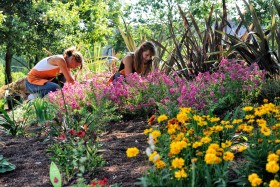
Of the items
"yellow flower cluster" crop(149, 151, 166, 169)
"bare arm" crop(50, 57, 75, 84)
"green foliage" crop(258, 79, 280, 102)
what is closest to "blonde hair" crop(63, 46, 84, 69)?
"bare arm" crop(50, 57, 75, 84)

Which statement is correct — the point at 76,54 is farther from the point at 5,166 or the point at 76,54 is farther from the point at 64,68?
the point at 5,166

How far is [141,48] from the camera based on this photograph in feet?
22.1

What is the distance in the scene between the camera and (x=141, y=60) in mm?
6824

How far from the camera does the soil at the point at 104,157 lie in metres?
3.12

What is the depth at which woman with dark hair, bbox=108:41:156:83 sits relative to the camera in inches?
263

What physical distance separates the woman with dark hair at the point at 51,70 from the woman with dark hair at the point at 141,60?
806 millimetres

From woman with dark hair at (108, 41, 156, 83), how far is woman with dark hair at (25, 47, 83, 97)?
81 cm

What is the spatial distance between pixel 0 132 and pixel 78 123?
5.72ft

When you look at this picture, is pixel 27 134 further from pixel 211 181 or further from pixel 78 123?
pixel 211 181

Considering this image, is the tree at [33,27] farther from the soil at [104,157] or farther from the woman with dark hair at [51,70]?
the soil at [104,157]

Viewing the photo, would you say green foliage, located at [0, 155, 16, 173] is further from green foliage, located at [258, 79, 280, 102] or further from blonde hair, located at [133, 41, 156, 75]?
blonde hair, located at [133, 41, 156, 75]

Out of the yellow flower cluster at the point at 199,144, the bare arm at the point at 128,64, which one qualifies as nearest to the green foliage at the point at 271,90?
the yellow flower cluster at the point at 199,144

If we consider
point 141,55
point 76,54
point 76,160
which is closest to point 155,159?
point 76,160

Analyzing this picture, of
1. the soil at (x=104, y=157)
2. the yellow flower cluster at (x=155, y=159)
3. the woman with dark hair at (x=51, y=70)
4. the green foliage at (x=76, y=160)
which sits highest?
the woman with dark hair at (x=51, y=70)
